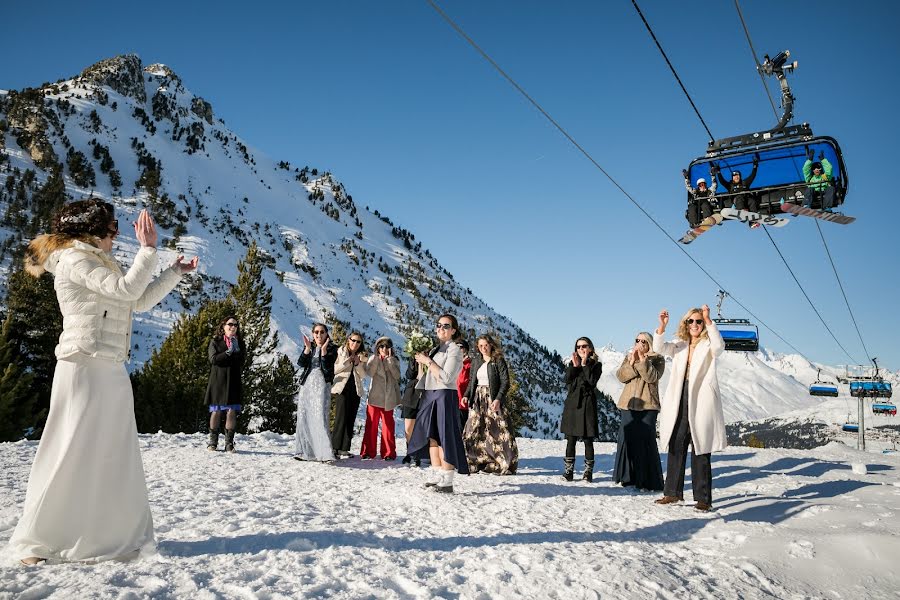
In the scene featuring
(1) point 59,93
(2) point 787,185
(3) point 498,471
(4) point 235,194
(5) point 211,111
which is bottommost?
(3) point 498,471

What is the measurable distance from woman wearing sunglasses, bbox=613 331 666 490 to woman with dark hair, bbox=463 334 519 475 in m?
1.61

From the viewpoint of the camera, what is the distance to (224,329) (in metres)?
8.95

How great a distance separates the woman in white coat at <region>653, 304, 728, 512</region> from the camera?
580cm

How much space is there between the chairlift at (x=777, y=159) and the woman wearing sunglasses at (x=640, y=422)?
3670mm

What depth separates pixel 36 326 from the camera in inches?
870

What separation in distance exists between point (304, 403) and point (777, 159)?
8.61 meters

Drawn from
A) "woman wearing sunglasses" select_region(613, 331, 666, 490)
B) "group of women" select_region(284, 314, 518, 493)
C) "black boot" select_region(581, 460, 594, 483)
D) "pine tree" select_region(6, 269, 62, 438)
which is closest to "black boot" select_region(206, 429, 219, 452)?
"group of women" select_region(284, 314, 518, 493)

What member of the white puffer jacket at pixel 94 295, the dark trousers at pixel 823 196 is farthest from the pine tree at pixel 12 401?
the dark trousers at pixel 823 196

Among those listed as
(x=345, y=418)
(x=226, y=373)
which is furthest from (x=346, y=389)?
(x=226, y=373)

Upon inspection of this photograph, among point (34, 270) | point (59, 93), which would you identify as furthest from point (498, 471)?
point (59, 93)

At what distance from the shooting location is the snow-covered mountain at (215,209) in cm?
7206

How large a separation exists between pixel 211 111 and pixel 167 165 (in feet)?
154

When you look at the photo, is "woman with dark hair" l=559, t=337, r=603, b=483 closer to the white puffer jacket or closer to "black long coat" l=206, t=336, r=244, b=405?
"black long coat" l=206, t=336, r=244, b=405

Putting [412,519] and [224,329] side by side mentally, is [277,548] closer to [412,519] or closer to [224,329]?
[412,519]
